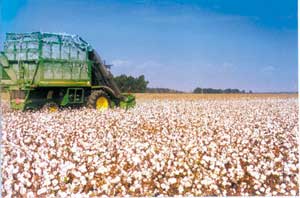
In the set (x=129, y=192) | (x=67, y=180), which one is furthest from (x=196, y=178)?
(x=67, y=180)

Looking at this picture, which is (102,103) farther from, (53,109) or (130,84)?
(53,109)

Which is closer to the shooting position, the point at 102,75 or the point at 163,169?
the point at 163,169

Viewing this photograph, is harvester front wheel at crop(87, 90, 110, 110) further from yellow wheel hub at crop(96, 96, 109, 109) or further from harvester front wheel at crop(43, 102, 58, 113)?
harvester front wheel at crop(43, 102, 58, 113)

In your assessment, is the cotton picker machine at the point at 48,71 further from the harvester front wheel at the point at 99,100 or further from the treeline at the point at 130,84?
the treeline at the point at 130,84

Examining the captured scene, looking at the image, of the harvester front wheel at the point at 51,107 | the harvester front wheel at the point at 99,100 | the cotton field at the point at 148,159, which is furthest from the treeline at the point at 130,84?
the cotton field at the point at 148,159

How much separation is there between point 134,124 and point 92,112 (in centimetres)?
198

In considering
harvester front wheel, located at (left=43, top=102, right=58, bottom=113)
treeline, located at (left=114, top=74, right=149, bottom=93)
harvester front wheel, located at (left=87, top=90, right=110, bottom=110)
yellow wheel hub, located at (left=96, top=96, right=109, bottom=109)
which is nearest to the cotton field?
treeline, located at (left=114, top=74, right=149, bottom=93)

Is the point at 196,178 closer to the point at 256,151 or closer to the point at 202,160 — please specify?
the point at 202,160

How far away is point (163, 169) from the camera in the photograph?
19.2 feet

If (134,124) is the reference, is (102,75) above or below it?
above

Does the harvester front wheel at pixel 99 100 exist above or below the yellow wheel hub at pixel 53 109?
above

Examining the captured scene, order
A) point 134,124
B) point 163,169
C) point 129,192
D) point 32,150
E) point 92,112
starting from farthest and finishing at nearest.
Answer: point 92,112, point 134,124, point 32,150, point 163,169, point 129,192

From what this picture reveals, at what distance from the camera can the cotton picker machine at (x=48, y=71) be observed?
978 centimetres

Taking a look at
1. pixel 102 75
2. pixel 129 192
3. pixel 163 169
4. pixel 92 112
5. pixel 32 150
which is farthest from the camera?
pixel 102 75
